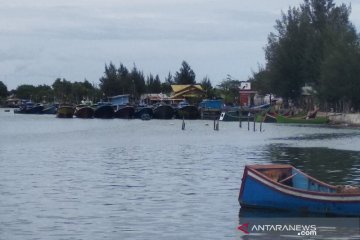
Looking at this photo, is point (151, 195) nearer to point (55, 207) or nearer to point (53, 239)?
point (55, 207)

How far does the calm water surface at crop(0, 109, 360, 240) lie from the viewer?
95.3ft

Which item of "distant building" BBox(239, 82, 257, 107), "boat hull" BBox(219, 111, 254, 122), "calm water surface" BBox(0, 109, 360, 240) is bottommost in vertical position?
"calm water surface" BBox(0, 109, 360, 240)

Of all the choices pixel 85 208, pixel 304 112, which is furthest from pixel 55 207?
pixel 304 112

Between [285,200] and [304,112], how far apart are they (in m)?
98.6

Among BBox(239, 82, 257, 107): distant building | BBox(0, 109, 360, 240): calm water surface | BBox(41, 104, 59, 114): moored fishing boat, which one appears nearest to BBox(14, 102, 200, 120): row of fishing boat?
BBox(239, 82, 257, 107): distant building

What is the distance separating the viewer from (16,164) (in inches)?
2100

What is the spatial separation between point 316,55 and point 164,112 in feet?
96.4

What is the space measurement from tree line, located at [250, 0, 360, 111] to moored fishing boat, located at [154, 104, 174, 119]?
53.0ft

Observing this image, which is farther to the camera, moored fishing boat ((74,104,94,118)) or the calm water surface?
moored fishing boat ((74,104,94,118))

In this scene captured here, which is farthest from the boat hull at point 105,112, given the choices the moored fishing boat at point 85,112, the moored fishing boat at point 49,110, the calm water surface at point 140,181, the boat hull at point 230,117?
the calm water surface at point 140,181

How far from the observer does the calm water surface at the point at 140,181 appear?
29.1 meters

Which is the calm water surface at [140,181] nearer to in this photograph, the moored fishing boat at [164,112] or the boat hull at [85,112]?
the moored fishing boat at [164,112]

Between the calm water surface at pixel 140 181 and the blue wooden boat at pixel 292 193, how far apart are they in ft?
3.91

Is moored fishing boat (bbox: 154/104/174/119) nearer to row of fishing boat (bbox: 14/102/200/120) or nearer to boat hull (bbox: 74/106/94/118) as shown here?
row of fishing boat (bbox: 14/102/200/120)
